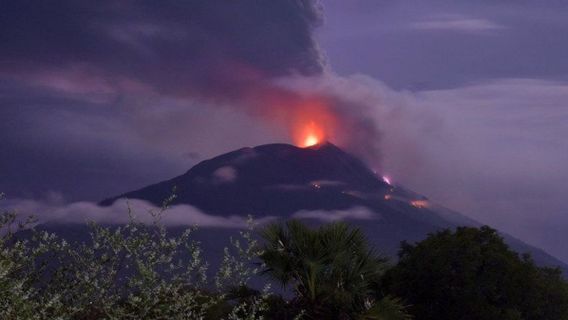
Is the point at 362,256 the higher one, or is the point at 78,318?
the point at 362,256

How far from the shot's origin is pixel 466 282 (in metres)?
34.8

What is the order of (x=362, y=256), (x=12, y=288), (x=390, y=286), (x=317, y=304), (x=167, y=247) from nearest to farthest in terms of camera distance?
(x=12, y=288) → (x=167, y=247) → (x=317, y=304) → (x=362, y=256) → (x=390, y=286)

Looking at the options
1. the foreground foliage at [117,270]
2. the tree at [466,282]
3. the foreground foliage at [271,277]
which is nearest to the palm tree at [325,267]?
the foreground foliage at [271,277]

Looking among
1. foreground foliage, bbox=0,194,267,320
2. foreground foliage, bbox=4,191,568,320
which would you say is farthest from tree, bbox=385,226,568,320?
foreground foliage, bbox=0,194,267,320

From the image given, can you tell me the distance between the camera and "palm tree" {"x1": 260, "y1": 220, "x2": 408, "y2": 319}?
22.6 m

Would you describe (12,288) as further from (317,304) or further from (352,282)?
(352,282)

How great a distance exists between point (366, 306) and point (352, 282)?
1227 mm

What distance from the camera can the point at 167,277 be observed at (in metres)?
14.3

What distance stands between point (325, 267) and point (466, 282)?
43.3 feet

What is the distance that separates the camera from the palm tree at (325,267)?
22609 millimetres

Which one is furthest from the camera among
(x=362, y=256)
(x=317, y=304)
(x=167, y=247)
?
(x=362, y=256)

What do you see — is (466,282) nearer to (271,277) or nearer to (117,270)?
(271,277)

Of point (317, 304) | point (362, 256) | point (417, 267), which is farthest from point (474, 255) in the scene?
point (317, 304)

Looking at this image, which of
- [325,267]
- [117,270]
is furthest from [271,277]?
[117,270]
